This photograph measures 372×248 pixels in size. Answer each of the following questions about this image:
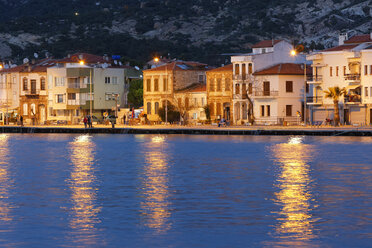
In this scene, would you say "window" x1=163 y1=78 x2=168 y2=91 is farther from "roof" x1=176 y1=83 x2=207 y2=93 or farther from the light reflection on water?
the light reflection on water

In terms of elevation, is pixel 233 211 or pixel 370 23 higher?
pixel 370 23

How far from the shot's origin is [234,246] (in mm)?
26266

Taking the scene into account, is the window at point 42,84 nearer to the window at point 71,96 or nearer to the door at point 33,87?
the door at point 33,87

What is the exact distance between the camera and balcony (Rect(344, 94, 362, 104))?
99.9 meters

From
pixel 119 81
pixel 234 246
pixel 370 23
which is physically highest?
pixel 370 23

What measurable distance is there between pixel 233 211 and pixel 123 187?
9.96m

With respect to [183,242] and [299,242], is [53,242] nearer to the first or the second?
[183,242]

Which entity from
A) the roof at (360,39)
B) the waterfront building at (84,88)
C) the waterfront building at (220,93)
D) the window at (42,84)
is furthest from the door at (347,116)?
the window at (42,84)

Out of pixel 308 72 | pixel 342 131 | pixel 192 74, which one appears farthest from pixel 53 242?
pixel 192 74

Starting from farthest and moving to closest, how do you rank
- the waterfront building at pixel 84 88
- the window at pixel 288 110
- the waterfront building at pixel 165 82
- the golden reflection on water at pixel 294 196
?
1. the waterfront building at pixel 84 88
2. the waterfront building at pixel 165 82
3. the window at pixel 288 110
4. the golden reflection on water at pixel 294 196

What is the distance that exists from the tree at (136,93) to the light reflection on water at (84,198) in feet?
201

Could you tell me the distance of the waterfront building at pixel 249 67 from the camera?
110438 millimetres

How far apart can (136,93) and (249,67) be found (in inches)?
842

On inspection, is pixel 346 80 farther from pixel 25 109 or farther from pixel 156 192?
pixel 156 192
